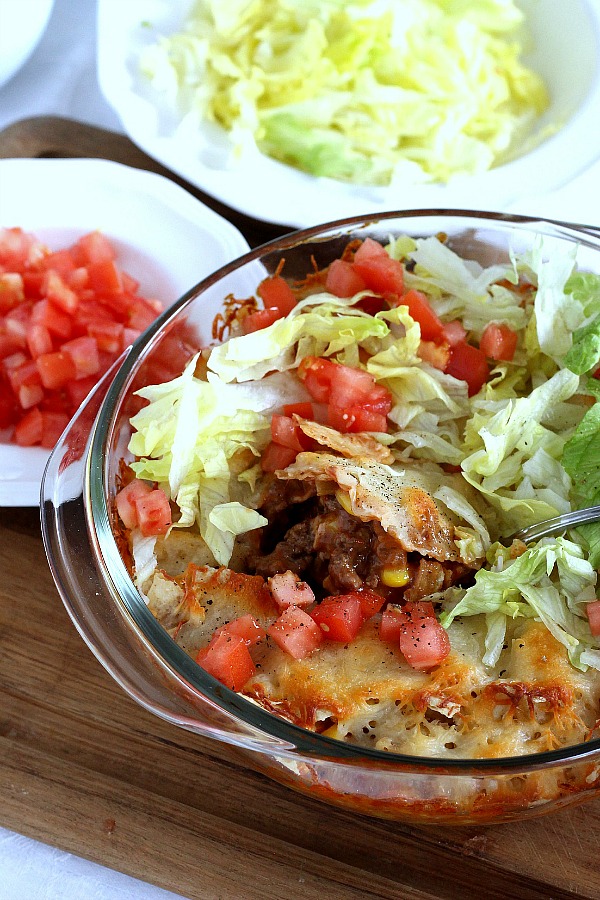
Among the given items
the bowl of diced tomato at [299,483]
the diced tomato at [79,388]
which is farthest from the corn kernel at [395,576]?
the diced tomato at [79,388]

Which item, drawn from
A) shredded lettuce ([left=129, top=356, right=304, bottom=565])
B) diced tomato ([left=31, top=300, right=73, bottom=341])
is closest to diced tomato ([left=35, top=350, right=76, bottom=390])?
diced tomato ([left=31, top=300, right=73, bottom=341])

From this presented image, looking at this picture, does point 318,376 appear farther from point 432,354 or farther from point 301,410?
point 432,354

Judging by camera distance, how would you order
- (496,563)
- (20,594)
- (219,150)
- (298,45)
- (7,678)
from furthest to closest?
(298,45), (219,150), (20,594), (7,678), (496,563)

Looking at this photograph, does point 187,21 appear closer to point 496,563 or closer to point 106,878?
point 496,563

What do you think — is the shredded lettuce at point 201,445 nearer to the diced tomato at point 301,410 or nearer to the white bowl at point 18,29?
the diced tomato at point 301,410

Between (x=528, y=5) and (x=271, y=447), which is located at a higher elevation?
(x=528, y=5)

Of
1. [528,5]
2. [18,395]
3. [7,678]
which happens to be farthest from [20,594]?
[528,5]

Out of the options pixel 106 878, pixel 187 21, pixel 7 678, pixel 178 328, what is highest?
pixel 187 21
